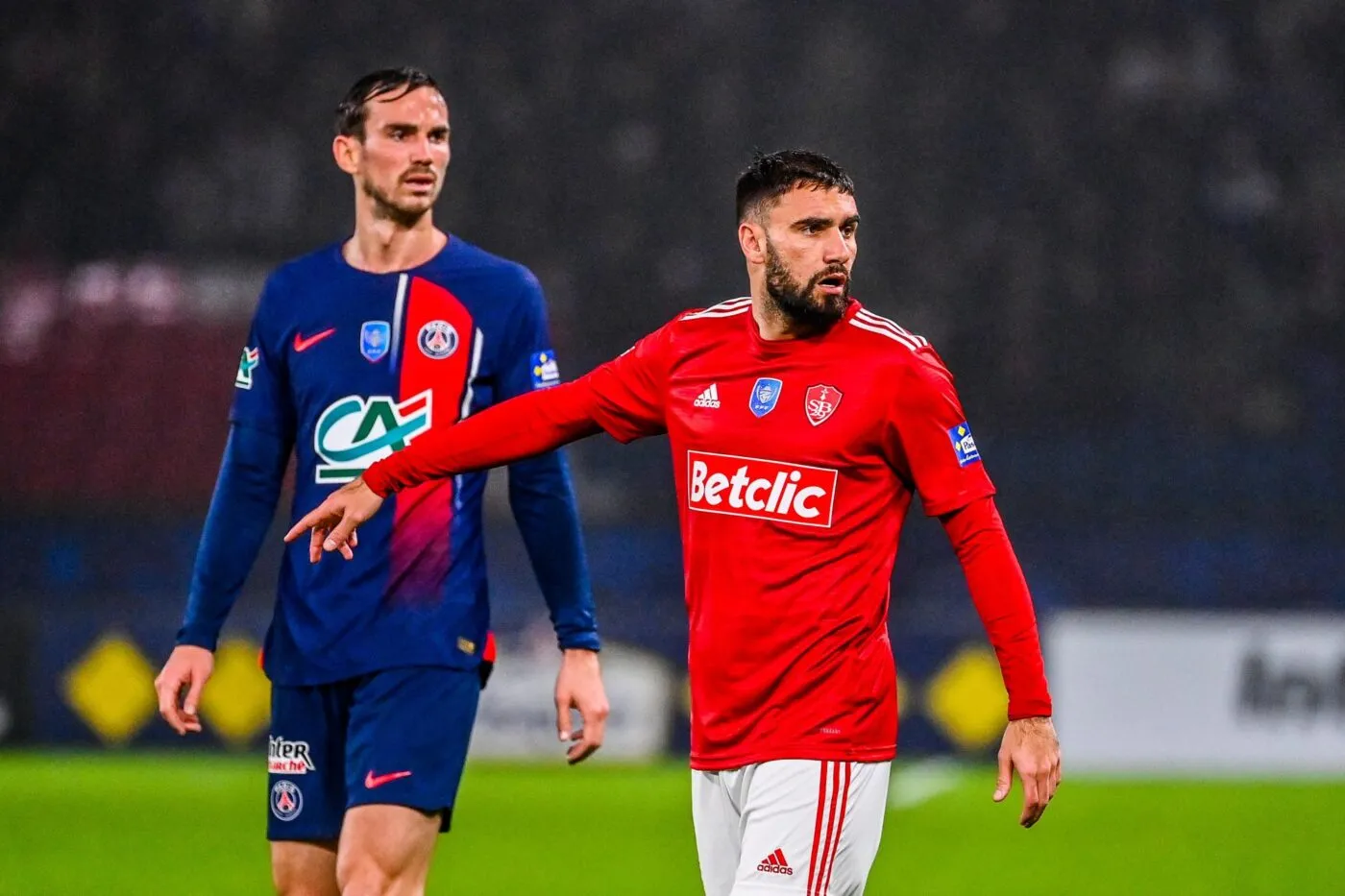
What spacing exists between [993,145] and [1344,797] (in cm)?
544

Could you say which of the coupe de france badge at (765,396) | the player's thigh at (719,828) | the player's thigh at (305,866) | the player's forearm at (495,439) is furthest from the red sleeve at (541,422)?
the player's thigh at (305,866)

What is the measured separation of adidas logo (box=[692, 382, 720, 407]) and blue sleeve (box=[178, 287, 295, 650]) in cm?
98

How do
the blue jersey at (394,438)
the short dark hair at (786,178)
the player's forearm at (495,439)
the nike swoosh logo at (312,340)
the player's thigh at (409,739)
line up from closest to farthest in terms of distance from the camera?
the short dark hair at (786,178) → the player's forearm at (495,439) → the player's thigh at (409,739) → the blue jersey at (394,438) → the nike swoosh logo at (312,340)

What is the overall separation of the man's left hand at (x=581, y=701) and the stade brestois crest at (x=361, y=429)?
57 cm

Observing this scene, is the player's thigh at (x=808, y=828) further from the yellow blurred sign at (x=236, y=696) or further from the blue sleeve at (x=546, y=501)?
the yellow blurred sign at (x=236, y=696)

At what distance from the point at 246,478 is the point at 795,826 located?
1460 mm

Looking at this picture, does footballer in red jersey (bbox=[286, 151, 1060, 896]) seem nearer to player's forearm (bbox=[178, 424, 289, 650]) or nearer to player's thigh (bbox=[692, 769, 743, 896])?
player's thigh (bbox=[692, 769, 743, 896])

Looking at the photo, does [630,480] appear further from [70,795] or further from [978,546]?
[978,546]

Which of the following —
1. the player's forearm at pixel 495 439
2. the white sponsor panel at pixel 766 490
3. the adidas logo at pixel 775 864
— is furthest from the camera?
the player's forearm at pixel 495 439

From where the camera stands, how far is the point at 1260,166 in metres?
13.4

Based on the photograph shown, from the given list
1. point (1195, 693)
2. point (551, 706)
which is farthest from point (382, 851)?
point (1195, 693)

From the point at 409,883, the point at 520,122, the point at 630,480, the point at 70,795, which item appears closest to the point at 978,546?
the point at 409,883

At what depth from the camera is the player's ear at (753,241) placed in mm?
3520

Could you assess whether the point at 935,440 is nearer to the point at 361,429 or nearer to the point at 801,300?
the point at 801,300
